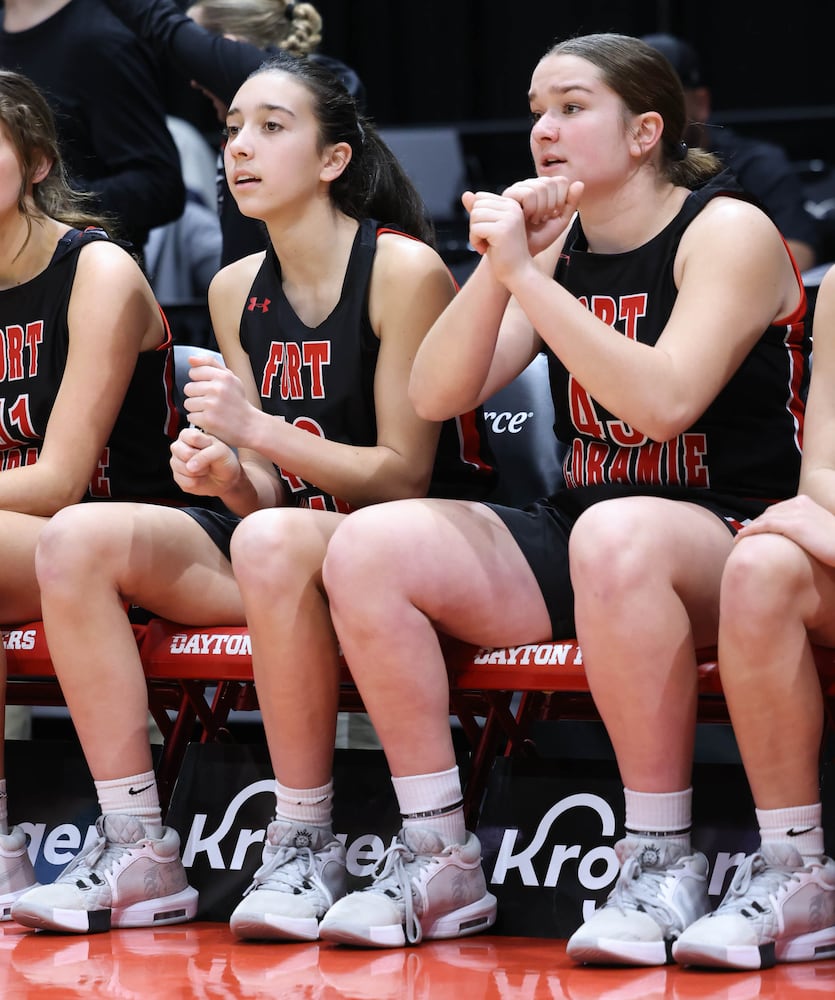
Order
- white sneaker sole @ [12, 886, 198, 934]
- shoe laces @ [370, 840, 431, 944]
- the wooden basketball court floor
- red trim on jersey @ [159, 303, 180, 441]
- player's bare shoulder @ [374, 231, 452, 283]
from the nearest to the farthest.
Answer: the wooden basketball court floor
shoe laces @ [370, 840, 431, 944]
white sneaker sole @ [12, 886, 198, 934]
player's bare shoulder @ [374, 231, 452, 283]
red trim on jersey @ [159, 303, 180, 441]

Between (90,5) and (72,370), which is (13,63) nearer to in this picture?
(90,5)

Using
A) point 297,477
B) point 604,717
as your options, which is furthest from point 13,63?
point 604,717

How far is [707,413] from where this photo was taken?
236cm

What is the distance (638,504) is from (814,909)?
1.90 ft

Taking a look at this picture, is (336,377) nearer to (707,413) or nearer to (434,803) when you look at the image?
(707,413)

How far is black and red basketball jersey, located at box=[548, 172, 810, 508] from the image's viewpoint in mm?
2330

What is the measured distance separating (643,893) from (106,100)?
96.4 inches

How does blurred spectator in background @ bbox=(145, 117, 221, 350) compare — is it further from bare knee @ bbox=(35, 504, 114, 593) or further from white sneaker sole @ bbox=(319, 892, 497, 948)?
white sneaker sole @ bbox=(319, 892, 497, 948)

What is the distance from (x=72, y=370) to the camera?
2633 millimetres

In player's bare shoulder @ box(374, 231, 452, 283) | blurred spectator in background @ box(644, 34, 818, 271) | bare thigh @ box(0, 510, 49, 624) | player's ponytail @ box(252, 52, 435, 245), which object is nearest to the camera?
bare thigh @ box(0, 510, 49, 624)

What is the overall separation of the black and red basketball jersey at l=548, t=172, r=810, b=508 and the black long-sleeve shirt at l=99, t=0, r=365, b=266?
123 centimetres

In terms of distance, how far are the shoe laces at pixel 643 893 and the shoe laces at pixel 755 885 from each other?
7cm

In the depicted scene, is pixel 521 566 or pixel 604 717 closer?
pixel 604 717

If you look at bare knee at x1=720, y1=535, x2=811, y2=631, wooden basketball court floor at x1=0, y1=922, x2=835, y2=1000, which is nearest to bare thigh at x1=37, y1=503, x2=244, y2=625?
wooden basketball court floor at x1=0, y1=922, x2=835, y2=1000
